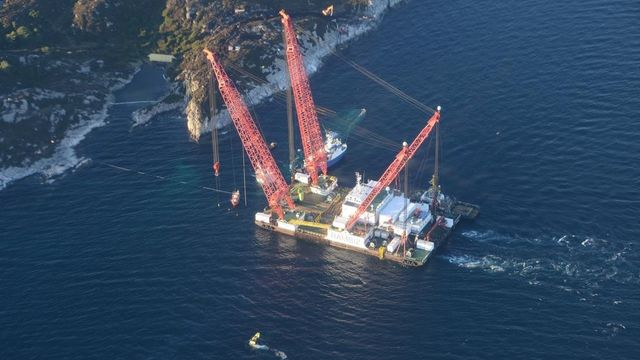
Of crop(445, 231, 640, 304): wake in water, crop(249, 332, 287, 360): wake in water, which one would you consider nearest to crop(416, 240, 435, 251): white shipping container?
crop(445, 231, 640, 304): wake in water

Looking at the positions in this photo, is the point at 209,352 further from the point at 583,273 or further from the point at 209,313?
the point at 583,273

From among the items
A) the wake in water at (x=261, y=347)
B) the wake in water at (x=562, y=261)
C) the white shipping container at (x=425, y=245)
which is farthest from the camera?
the white shipping container at (x=425, y=245)

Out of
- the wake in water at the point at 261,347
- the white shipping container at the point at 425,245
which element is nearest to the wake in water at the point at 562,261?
the white shipping container at the point at 425,245

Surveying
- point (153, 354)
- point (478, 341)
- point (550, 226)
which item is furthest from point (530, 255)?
point (153, 354)

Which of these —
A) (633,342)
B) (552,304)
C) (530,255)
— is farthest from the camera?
(530,255)

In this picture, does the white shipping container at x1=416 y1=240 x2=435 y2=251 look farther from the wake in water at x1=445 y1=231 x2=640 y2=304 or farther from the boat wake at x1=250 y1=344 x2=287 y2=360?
the boat wake at x1=250 y1=344 x2=287 y2=360

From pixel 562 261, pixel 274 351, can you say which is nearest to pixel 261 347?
pixel 274 351

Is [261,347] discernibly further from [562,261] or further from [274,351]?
[562,261]

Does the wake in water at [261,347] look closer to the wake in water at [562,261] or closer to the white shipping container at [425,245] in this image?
the white shipping container at [425,245]
